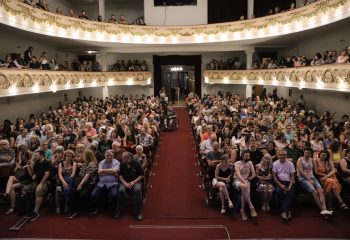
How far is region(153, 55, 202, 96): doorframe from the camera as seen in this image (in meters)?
21.7

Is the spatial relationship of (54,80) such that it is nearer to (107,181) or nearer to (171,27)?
(171,27)

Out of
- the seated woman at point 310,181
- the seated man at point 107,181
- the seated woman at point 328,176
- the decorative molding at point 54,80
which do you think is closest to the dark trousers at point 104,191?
the seated man at point 107,181

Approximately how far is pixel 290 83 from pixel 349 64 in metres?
4.52

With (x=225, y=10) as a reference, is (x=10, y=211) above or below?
below

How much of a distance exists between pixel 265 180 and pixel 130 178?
8.55 ft

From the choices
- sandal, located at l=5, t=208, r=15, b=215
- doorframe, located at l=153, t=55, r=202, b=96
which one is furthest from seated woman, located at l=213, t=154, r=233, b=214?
doorframe, located at l=153, t=55, r=202, b=96

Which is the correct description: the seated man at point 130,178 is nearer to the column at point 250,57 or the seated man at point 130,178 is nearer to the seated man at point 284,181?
the seated man at point 284,181

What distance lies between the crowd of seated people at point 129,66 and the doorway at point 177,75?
119 cm

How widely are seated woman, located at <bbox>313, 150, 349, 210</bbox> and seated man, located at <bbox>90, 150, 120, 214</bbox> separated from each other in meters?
3.95

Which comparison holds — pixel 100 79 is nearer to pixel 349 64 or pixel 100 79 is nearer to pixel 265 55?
pixel 265 55

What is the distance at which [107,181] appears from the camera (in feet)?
19.0

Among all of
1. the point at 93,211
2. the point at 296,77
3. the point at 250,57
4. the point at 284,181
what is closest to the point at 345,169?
the point at 284,181

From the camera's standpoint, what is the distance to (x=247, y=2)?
20125mm

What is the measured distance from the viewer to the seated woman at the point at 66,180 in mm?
5727
